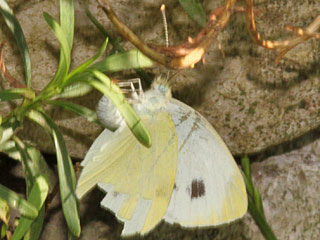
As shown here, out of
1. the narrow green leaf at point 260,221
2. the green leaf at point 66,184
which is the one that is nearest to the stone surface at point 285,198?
the narrow green leaf at point 260,221

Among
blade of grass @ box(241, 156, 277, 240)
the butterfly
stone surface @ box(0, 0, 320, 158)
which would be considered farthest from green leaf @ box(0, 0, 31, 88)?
blade of grass @ box(241, 156, 277, 240)

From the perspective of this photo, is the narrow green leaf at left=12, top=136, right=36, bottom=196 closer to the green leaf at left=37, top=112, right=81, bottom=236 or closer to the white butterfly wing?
the green leaf at left=37, top=112, right=81, bottom=236

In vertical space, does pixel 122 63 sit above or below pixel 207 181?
above

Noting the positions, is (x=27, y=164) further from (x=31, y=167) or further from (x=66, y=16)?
(x=66, y=16)

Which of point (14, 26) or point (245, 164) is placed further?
point (245, 164)

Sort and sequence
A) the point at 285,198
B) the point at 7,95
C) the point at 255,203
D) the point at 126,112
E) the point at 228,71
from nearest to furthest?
the point at 126,112, the point at 7,95, the point at 228,71, the point at 255,203, the point at 285,198

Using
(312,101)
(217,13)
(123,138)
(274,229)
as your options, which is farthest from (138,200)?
(274,229)

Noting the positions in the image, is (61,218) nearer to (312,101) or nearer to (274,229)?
(274,229)

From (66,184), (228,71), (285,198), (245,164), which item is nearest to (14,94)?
(66,184)
